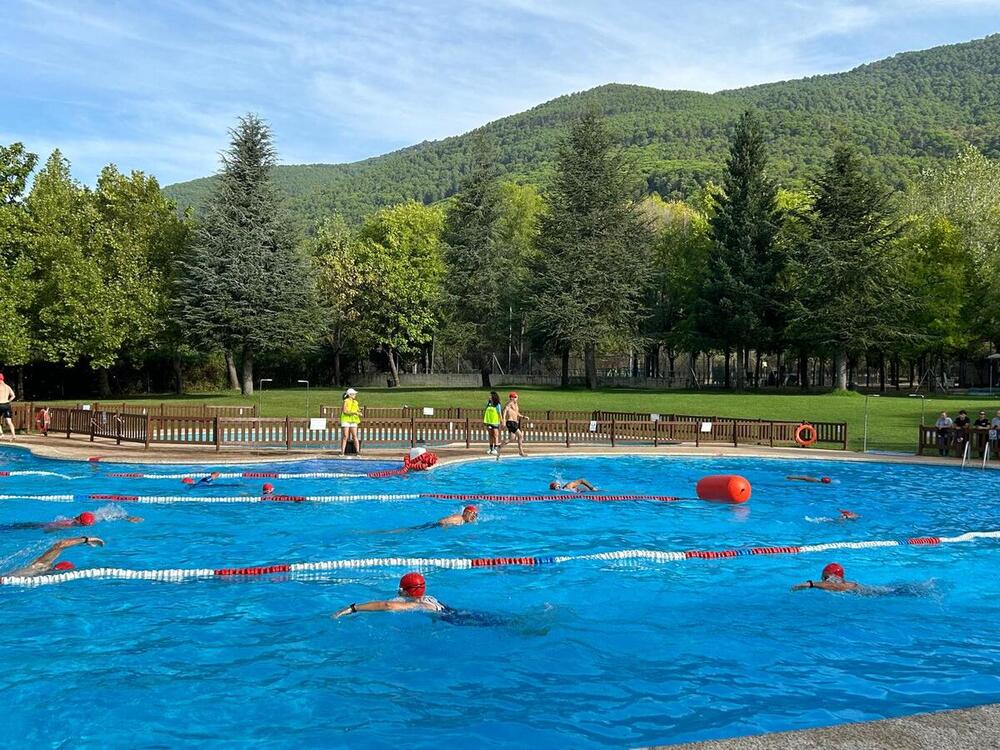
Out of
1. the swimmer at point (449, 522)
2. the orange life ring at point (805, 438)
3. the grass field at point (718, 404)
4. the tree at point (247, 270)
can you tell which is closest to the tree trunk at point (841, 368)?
the grass field at point (718, 404)

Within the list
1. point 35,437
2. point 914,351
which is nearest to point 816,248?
point 914,351

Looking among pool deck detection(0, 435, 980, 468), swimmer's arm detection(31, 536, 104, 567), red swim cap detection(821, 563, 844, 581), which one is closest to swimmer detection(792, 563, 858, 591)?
red swim cap detection(821, 563, 844, 581)

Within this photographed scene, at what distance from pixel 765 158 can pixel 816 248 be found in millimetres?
9806

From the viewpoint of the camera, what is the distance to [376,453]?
25.6 metres

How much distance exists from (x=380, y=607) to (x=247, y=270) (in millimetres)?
44487

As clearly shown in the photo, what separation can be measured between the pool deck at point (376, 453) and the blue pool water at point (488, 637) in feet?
18.9

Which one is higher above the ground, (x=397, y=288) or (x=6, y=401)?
(x=397, y=288)

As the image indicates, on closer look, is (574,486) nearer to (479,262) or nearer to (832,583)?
(832,583)

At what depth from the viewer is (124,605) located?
1118 centimetres

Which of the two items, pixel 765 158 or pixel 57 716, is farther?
pixel 765 158

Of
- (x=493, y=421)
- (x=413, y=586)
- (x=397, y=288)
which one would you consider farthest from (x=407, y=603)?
(x=397, y=288)

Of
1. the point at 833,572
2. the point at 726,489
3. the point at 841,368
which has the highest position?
the point at 841,368

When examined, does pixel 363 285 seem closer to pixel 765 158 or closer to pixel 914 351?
pixel 765 158

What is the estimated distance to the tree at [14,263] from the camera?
132 feet
